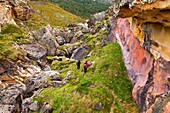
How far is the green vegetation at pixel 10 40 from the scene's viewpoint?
5394 centimetres

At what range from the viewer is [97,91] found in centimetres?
3194

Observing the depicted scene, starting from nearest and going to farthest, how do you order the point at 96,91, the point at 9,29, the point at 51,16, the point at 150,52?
the point at 150,52 → the point at 96,91 → the point at 9,29 → the point at 51,16

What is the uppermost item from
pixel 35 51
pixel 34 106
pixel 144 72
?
pixel 144 72

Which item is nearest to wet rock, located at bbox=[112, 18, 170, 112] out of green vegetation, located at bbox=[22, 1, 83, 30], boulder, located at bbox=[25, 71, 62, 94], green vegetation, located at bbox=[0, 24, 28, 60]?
boulder, located at bbox=[25, 71, 62, 94]

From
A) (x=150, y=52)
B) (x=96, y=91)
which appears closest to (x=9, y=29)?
(x=96, y=91)

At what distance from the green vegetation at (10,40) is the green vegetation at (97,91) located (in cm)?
2036

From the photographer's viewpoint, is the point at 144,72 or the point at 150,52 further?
the point at 144,72

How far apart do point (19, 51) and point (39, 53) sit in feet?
18.1

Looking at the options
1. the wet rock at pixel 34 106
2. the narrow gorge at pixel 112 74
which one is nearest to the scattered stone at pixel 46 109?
the narrow gorge at pixel 112 74

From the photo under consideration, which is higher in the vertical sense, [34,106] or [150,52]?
[150,52]

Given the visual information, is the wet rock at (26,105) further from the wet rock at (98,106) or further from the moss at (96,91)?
the wet rock at (98,106)

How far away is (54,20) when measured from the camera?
130625 mm

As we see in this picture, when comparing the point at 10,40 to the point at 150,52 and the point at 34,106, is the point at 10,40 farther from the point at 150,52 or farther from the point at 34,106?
the point at 150,52

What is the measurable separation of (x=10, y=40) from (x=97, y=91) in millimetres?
36627
